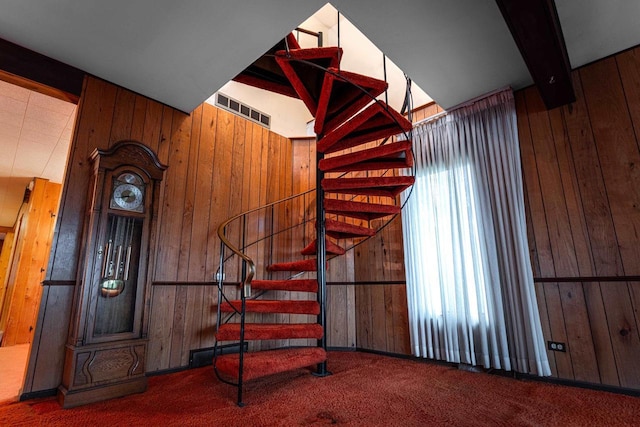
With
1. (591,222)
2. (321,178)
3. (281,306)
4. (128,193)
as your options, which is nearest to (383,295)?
(281,306)

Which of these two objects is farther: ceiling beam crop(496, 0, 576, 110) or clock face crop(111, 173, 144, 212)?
clock face crop(111, 173, 144, 212)

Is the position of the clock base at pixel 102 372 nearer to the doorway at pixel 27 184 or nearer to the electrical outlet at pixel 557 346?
the doorway at pixel 27 184

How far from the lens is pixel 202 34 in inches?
88.6

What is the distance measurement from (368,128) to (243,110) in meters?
1.82

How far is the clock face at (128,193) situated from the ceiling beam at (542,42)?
2.83m

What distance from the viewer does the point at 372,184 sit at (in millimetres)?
2824

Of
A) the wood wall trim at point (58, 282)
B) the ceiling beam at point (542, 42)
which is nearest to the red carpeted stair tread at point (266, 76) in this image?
the ceiling beam at point (542, 42)

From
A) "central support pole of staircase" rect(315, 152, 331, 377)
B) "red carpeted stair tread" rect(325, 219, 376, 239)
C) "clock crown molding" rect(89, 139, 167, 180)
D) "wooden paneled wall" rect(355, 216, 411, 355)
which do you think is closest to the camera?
"clock crown molding" rect(89, 139, 167, 180)

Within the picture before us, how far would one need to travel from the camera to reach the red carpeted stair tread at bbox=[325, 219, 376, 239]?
9.43 ft

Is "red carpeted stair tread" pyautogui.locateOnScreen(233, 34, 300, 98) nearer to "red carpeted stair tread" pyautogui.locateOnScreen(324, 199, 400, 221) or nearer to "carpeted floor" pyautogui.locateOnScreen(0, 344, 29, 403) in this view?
"red carpeted stair tread" pyautogui.locateOnScreen(324, 199, 400, 221)

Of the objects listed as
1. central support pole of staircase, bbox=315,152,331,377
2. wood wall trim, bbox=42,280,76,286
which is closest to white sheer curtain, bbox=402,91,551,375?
central support pole of staircase, bbox=315,152,331,377

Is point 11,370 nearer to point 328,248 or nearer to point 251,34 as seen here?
point 328,248

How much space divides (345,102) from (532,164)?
175 cm

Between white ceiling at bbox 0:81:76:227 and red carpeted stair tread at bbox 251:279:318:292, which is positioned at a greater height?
white ceiling at bbox 0:81:76:227
